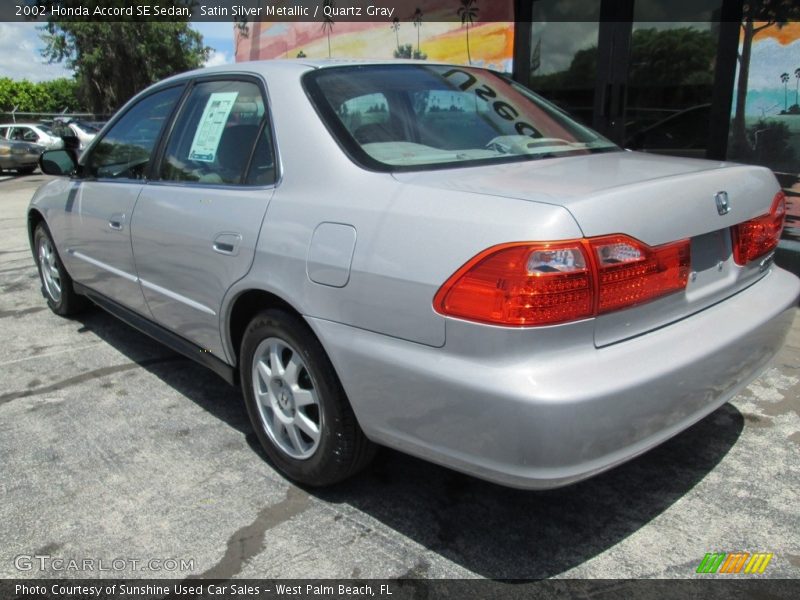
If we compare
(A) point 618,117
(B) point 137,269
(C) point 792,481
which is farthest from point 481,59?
(C) point 792,481

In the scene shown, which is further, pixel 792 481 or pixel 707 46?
pixel 707 46

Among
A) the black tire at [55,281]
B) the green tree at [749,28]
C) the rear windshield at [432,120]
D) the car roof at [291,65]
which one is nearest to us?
the rear windshield at [432,120]

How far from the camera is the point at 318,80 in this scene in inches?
110

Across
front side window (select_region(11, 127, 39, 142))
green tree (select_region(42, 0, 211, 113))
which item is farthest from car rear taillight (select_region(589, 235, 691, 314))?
green tree (select_region(42, 0, 211, 113))

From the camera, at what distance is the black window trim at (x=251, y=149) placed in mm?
2737

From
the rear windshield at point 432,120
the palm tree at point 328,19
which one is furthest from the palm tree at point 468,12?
the rear windshield at point 432,120

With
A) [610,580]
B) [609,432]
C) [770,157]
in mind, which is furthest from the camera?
[770,157]

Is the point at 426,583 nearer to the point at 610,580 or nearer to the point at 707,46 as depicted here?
the point at 610,580

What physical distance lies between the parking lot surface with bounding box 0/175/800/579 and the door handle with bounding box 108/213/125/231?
963 mm

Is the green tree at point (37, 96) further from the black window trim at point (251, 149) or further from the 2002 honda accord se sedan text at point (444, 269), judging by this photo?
the 2002 honda accord se sedan text at point (444, 269)

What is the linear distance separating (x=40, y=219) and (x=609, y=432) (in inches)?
184

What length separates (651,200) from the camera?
6.85 ft

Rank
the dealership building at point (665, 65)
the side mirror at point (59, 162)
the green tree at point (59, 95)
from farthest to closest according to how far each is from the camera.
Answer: the green tree at point (59, 95) < the dealership building at point (665, 65) < the side mirror at point (59, 162)

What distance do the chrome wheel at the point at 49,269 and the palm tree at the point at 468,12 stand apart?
657cm
